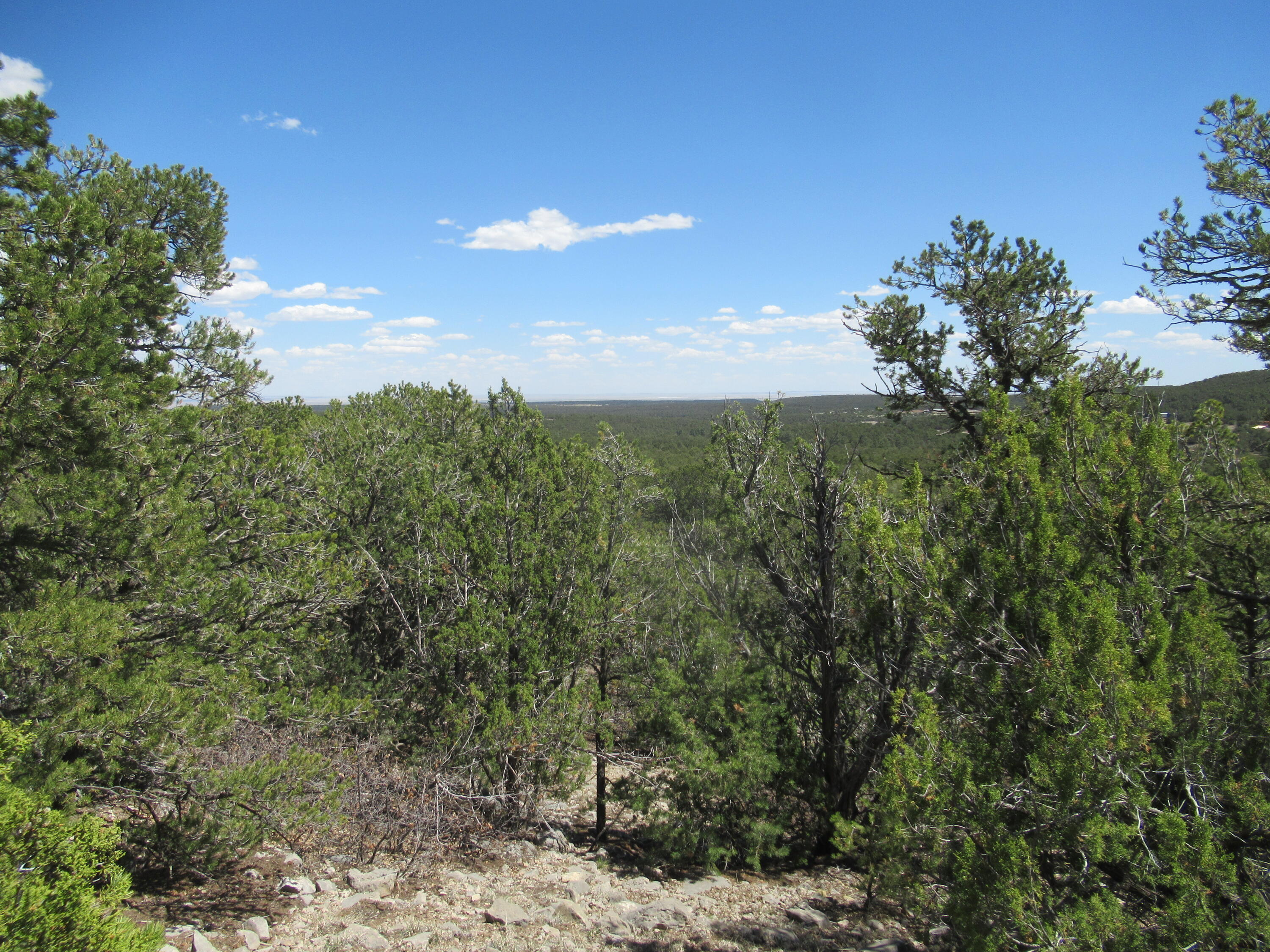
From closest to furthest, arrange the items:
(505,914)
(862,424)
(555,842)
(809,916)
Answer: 1. (505,914)
2. (809,916)
3. (555,842)
4. (862,424)

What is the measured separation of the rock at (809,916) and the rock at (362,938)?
429 cm

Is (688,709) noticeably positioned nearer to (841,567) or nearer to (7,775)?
(841,567)

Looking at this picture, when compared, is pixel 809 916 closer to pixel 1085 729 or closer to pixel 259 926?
pixel 1085 729

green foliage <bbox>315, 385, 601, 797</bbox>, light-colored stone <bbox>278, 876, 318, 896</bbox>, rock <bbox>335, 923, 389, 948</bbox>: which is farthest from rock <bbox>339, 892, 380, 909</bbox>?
green foliage <bbox>315, 385, 601, 797</bbox>

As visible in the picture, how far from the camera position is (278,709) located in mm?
7484

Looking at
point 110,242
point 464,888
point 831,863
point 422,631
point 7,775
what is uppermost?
point 110,242

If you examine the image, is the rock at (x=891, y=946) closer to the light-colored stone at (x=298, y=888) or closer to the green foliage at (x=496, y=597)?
the green foliage at (x=496, y=597)

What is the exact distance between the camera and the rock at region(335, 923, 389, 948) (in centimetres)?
546

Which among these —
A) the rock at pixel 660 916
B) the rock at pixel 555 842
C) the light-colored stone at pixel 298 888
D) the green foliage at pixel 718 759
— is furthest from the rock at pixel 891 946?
the light-colored stone at pixel 298 888

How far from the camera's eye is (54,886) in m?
3.27

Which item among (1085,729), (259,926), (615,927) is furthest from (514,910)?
(1085,729)

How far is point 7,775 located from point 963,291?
40.6ft

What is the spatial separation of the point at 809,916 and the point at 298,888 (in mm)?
5489

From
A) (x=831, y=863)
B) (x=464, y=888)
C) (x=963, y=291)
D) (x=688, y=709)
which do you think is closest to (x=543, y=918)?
(x=464, y=888)
